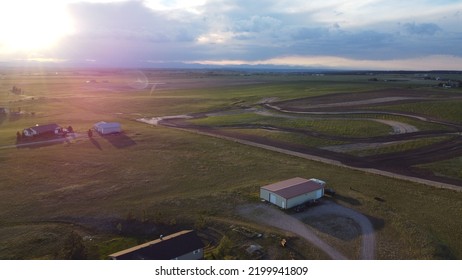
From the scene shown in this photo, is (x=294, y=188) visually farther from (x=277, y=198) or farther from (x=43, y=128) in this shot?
(x=43, y=128)

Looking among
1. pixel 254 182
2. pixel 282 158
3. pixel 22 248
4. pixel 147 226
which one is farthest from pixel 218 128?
pixel 22 248

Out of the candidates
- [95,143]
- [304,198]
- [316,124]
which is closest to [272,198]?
[304,198]

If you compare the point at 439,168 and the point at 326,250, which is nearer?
the point at 326,250

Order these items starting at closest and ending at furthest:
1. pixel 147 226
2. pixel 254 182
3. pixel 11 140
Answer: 1. pixel 147 226
2. pixel 254 182
3. pixel 11 140

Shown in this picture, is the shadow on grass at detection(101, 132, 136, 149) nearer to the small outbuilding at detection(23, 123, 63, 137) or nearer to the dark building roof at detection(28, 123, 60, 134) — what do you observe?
the small outbuilding at detection(23, 123, 63, 137)

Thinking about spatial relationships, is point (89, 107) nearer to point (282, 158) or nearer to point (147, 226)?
point (282, 158)

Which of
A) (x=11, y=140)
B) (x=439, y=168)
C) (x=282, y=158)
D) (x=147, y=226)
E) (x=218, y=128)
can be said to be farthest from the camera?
(x=218, y=128)

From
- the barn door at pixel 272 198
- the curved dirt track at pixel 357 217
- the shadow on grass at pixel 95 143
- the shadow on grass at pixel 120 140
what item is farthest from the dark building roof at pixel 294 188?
the shadow on grass at pixel 95 143
